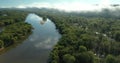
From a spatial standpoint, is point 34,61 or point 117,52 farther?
point 117,52

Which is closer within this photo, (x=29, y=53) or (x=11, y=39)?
(x=29, y=53)

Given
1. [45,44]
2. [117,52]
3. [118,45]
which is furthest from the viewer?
[45,44]

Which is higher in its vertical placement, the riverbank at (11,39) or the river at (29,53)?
the riverbank at (11,39)

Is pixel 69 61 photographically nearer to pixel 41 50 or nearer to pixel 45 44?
pixel 41 50

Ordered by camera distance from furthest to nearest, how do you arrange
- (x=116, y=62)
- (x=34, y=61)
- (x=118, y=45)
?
(x=118, y=45), (x=34, y=61), (x=116, y=62)

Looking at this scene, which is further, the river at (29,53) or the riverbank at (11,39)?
the riverbank at (11,39)

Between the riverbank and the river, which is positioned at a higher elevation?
the riverbank

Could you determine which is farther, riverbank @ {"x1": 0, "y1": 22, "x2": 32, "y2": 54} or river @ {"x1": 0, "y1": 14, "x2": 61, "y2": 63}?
riverbank @ {"x1": 0, "y1": 22, "x2": 32, "y2": 54}

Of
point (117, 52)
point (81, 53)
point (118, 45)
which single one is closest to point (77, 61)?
point (81, 53)

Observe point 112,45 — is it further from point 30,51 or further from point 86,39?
point 30,51

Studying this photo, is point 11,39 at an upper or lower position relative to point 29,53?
upper

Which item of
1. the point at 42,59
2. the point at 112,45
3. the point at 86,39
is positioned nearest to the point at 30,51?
the point at 42,59
